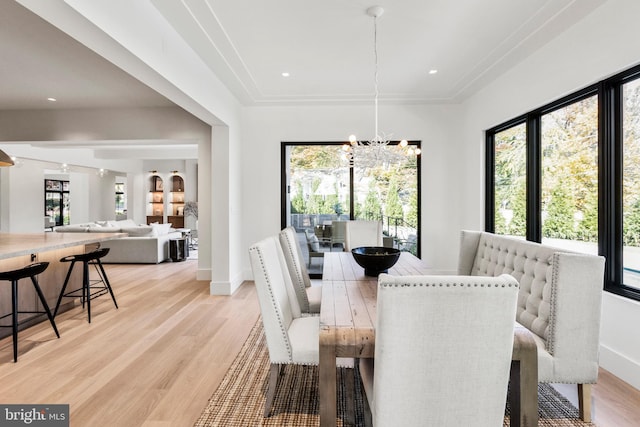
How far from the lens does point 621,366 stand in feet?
7.51

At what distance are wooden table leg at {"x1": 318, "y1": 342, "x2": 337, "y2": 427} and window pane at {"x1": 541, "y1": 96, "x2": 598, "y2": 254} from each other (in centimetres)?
263

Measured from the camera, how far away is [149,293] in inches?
171

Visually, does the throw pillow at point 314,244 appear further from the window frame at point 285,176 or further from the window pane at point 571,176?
the window pane at point 571,176

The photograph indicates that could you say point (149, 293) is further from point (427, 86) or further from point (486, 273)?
point (427, 86)

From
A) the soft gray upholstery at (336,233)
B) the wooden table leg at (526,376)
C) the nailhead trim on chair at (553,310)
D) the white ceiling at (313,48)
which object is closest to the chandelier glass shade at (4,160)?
the white ceiling at (313,48)

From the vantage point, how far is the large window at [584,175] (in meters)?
2.39

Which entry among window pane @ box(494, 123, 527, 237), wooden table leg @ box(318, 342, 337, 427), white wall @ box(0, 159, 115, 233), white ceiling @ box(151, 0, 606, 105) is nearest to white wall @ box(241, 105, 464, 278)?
white ceiling @ box(151, 0, 606, 105)

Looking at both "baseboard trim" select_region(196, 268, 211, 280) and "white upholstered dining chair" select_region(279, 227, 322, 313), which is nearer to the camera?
"white upholstered dining chair" select_region(279, 227, 322, 313)

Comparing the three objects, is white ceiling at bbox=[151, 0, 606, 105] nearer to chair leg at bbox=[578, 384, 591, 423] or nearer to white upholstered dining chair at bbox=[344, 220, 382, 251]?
white upholstered dining chair at bbox=[344, 220, 382, 251]

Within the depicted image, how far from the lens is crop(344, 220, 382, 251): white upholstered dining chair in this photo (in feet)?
12.9

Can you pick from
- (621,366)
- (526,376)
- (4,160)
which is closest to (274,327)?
(526,376)

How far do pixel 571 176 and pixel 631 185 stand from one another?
0.61 metres

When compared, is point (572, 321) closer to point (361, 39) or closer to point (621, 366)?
point (621, 366)

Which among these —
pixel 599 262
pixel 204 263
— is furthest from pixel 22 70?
Answer: pixel 599 262
